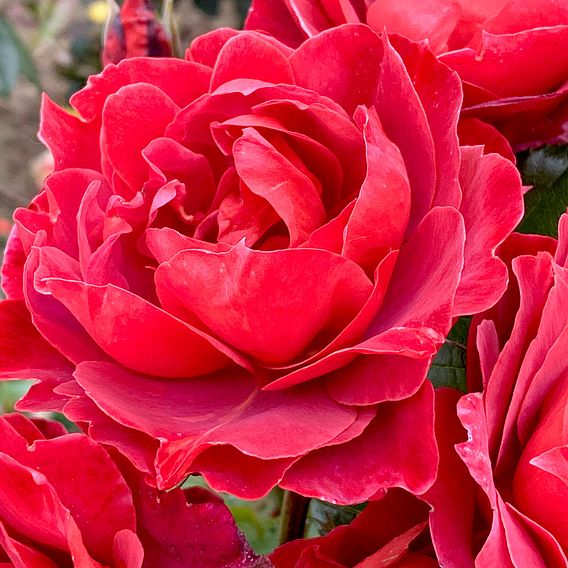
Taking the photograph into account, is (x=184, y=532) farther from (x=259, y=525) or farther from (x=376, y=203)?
(x=259, y=525)

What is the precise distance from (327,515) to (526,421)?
18 centimetres

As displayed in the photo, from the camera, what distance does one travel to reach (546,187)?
498 mm

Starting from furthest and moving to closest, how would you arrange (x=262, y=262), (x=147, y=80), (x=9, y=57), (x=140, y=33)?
(x=9, y=57)
(x=140, y=33)
(x=147, y=80)
(x=262, y=262)

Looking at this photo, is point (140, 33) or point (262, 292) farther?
point (140, 33)

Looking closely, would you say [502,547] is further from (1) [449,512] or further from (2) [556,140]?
(2) [556,140]

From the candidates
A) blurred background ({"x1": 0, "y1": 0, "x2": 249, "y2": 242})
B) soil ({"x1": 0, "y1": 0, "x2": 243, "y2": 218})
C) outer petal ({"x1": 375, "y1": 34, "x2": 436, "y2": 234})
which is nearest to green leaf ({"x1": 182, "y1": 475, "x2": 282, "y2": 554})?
outer petal ({"x1": 375, "y1": 34, "x2": 436, "y2": 234})

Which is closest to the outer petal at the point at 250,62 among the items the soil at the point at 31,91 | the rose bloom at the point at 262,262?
the rose bloom at the point at 262,262

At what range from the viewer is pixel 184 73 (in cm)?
45

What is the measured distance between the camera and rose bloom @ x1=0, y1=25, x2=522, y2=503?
1.16ft

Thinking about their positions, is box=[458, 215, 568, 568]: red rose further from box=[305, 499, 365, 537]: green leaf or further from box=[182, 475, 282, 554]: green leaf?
box=[182, 475, 282, 554]: green leaf

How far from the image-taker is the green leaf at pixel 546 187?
49 centimetres

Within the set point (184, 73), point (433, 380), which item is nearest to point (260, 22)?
point (184, 73)

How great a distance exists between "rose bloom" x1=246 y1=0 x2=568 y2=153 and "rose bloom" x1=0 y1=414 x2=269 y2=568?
219mm

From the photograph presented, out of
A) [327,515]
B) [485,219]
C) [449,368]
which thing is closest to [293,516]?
[327,515]
